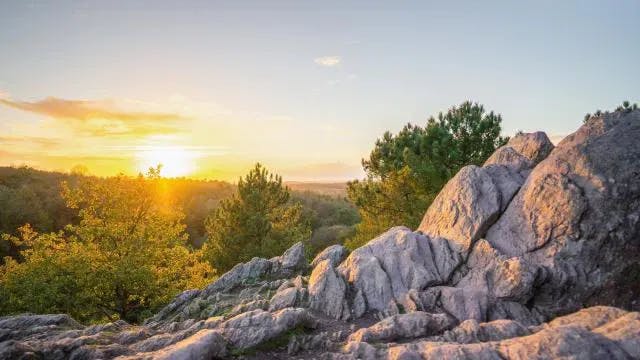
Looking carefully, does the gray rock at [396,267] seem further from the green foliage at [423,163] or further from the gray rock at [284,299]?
the green foliage at [423,163]

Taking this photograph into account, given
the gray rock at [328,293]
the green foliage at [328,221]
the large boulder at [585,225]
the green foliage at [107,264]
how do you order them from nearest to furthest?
the gray rock at [328,293]
the large boulder at [585,225]
the green foliage at [107,264]
the green foliage at [328,221]

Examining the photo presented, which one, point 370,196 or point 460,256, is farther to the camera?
point 370,196

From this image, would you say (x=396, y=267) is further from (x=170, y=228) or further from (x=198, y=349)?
(x=170, y=228)

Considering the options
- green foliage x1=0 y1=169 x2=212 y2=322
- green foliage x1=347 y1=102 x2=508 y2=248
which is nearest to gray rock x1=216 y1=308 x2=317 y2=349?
green foliage x1=0 y1=169 x2=212 y2=322

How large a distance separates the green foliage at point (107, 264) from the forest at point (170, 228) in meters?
0.07

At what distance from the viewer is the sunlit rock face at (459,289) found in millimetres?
12688

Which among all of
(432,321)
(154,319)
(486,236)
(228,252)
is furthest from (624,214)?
(228,252)

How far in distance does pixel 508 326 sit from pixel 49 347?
15.2m

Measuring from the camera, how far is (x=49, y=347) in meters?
12.5

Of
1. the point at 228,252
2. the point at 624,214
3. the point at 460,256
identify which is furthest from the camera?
the point at 228,252

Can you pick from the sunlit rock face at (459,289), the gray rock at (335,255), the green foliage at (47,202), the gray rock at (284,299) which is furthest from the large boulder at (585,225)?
the green foliage at (47,202)

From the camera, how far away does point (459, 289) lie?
1694cm

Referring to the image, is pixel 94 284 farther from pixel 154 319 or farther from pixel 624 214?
pixel 624 214

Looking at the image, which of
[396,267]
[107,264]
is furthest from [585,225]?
[107,264]
